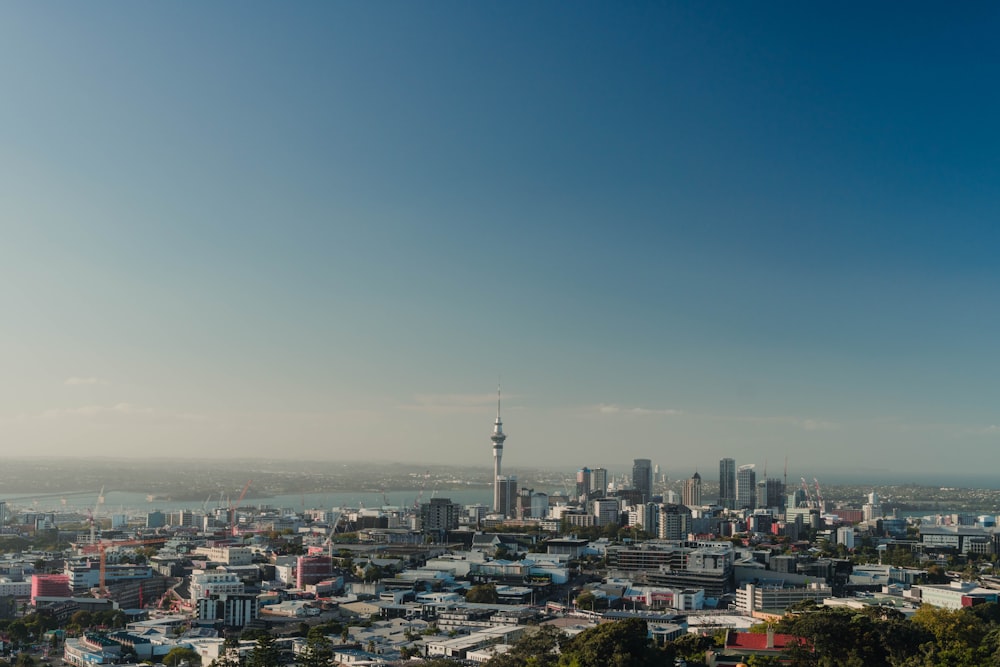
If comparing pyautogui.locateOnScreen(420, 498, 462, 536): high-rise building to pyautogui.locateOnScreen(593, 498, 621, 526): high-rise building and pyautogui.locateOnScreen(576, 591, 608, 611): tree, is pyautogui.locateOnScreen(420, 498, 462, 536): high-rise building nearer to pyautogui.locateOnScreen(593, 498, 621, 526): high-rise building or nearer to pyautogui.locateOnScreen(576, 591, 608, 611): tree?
pyautogui.locateOnScreen(593, 498, 621, 526): high-rise building

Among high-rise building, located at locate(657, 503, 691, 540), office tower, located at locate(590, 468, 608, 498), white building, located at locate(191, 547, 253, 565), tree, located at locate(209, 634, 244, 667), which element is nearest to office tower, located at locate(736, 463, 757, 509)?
office tower, located at locate(590, 468, 608, 498)

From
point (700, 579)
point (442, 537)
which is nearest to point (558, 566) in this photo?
point (700, 579)

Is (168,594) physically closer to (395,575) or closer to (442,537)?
(395,575)

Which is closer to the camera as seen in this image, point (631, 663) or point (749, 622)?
point (631, 663)

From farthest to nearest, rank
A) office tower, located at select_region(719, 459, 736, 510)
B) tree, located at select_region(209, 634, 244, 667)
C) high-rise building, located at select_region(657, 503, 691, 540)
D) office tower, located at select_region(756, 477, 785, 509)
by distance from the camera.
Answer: office tower, located at select_region(719, 459, 736, 510), office tower, located at select_region(756, 477, 785, 509), high-rise building, located at select_region(657, 503, 691, 540), tree, located at select_region(209, 634, 244, 667)

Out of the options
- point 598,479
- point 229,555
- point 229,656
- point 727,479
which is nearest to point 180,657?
point 229,656

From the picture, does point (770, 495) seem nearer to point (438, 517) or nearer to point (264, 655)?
point (438, 517)
